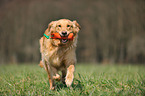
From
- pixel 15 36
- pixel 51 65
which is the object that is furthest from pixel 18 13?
pixel 51 65

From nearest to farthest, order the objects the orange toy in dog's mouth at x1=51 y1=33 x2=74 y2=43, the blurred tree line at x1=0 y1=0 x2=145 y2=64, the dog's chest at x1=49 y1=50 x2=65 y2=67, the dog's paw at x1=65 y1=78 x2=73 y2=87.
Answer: the dog's paw at x1=65 y1=78 x2=73 y2=87, the orange toy in dog's mouth at x1=51 y1=33 x2=74 y2=43, the dog's chest at x1=49 y1=50 x2=65 y2=67, the blurred tree line at x1=0 y1=0 x2=145 y2=64

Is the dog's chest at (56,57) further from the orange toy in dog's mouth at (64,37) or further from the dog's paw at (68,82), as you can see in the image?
the dog's paw at (68,82)

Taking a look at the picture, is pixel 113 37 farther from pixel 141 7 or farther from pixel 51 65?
pixel 51 65

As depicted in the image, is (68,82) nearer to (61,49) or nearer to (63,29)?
(61,49)

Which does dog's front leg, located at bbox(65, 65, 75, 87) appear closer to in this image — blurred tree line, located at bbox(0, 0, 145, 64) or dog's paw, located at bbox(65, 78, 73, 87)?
dog's paw, located at bbox(65, 78, 73, 87)

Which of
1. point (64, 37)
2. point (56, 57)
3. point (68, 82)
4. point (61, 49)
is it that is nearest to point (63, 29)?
point (64, 37)

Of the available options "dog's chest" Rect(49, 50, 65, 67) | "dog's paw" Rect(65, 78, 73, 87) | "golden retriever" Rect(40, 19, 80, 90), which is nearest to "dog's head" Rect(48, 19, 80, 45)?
"golden retriever" Rect(40, 19, 80, 90)

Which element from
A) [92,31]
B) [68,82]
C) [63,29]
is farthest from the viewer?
[92,31]

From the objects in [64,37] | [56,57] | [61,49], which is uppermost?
[64,37]

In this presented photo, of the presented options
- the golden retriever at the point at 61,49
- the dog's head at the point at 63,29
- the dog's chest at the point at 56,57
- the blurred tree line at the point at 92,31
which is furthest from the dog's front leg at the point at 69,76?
the blurred tree line at the point at 92,31

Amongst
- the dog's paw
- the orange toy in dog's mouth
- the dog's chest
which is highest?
the orange toy in dog's mouth

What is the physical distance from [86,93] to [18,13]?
19.8 m

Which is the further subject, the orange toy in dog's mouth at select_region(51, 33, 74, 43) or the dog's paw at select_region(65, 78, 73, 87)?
the orange toy in dog's mouth at select_region(51, 33, 74, 43)

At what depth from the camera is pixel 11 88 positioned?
360cm
